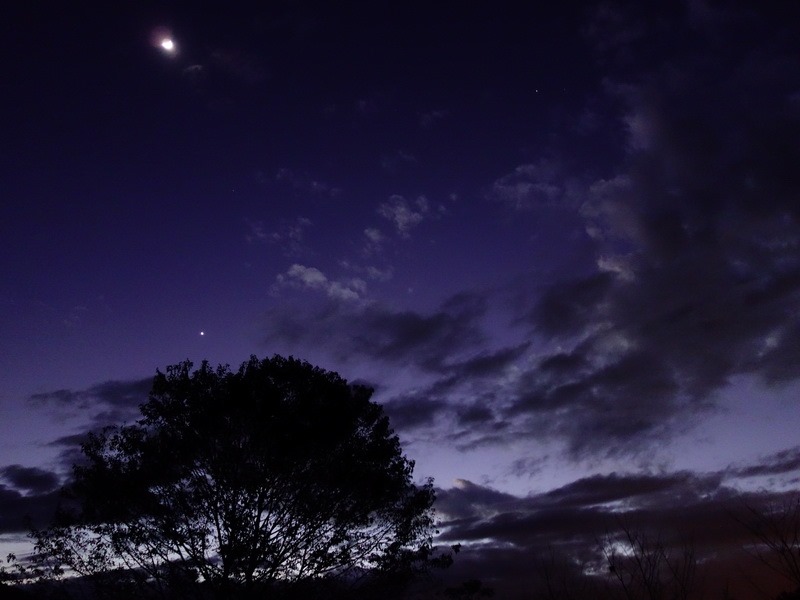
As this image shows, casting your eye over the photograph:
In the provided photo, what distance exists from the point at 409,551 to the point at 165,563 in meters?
9.88

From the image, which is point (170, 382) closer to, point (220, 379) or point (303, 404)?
point (220, 379)

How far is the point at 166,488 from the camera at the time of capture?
21.7 m

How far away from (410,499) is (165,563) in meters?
10.2

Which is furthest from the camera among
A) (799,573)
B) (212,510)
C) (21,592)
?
(21,592)

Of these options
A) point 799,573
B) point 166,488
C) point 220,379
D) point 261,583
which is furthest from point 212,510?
point 799,573

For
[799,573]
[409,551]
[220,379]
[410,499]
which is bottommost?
[799,573]

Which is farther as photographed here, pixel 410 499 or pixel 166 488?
pixel 410 499

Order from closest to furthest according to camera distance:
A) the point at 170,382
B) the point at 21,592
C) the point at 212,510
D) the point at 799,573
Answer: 1. the point at 799,573
2. the point at 212,510
3. the point at 170,382
4. the point at 21,592

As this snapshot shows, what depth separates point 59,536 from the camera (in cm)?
2156

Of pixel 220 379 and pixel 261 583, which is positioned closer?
pixel 261 583

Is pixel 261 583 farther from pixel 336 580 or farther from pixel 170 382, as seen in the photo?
pixel 170 382

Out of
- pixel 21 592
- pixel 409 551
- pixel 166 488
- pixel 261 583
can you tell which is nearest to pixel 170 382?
pixel 166 488

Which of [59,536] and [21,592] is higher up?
[59,536]

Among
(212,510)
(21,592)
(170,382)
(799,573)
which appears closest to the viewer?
(799,573)
